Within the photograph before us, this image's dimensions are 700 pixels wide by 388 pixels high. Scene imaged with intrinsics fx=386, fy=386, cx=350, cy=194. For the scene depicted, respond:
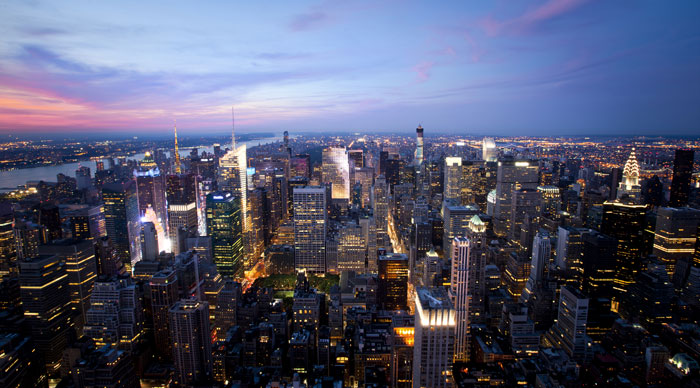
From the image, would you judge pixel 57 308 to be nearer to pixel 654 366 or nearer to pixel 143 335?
pixel 143 335

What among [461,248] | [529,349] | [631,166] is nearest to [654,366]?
[529,349]

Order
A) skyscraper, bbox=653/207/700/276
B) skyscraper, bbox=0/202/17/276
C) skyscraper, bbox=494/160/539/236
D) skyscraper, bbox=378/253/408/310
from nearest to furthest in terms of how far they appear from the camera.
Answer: skyscraper, bbox=378/253/408/310 < skyscraper, bbox=0/202/17/276 < skyscraper, bbox=653/207/700/276 < skyscraper, bbox=494/160/539/236

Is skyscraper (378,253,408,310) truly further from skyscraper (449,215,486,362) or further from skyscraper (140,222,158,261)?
skyscraper (140,222,158,261)

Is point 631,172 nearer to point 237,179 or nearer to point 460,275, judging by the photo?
point 460,275

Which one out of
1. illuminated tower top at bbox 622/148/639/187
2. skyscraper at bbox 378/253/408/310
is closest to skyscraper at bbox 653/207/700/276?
illuminated tower top at bbox 622/148/639/187

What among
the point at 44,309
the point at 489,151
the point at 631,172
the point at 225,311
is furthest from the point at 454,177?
the point at 44,309

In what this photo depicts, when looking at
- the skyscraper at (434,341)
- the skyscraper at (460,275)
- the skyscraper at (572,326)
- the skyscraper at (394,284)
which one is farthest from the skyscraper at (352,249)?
the skyscraper at (434,341)

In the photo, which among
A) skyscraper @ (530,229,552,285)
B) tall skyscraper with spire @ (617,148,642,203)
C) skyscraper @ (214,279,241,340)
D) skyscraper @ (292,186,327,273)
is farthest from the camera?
skyscraper @ (292,186,327,273)
